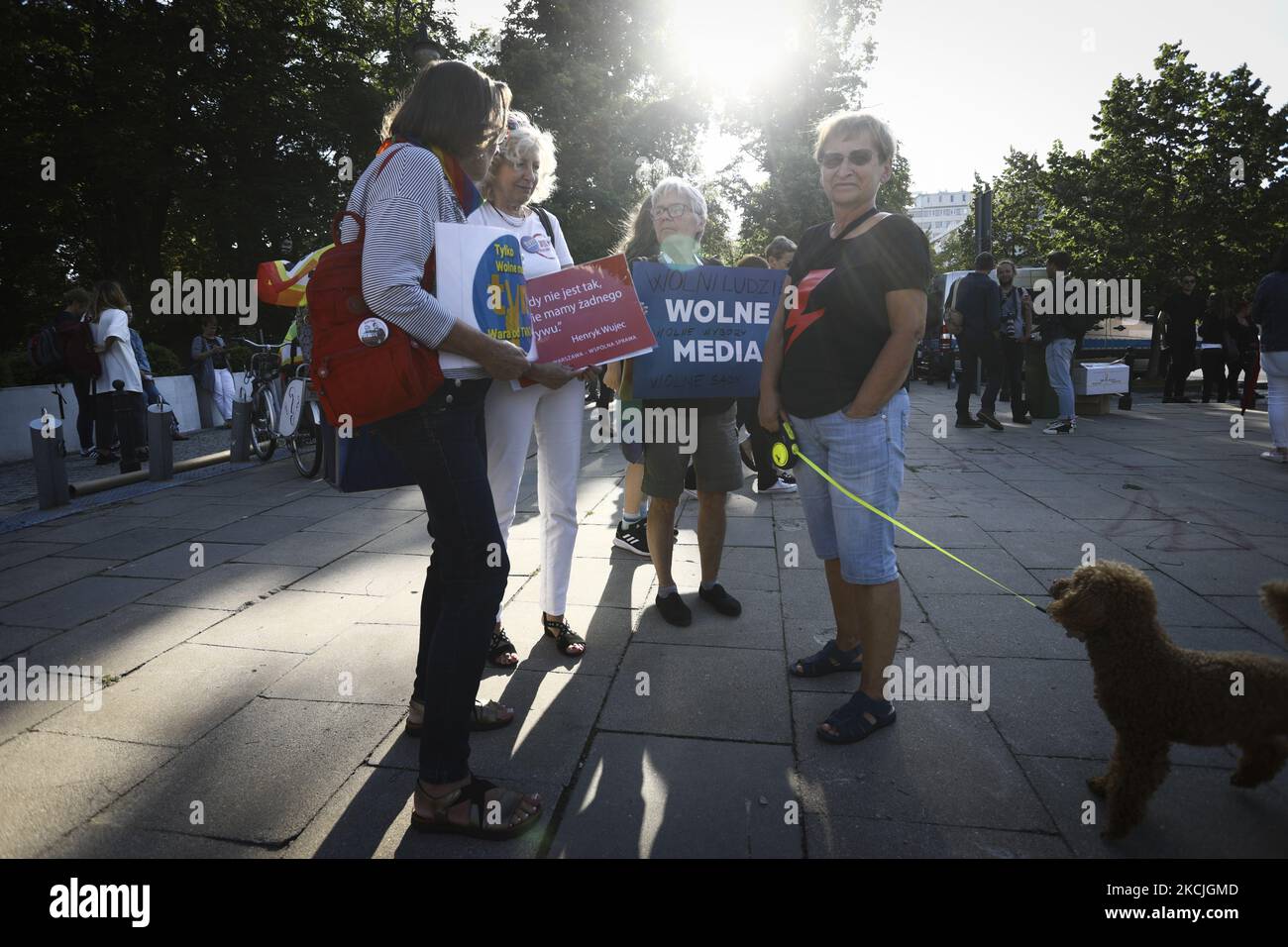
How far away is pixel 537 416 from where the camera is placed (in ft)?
10.5

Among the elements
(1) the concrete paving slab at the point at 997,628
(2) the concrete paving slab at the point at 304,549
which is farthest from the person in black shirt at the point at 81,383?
(1) the concrete paving slab at the point at 997,628

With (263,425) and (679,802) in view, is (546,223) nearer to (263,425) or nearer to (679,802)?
(679,802)

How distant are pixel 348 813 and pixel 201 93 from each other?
19856 mm

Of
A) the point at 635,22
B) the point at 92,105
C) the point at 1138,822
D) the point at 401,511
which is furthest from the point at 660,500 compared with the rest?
the point at 635,22

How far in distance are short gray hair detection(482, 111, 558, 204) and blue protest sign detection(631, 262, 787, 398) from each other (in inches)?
21.8

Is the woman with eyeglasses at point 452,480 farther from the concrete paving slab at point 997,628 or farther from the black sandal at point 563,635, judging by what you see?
the concrete paving slab at point 997,628

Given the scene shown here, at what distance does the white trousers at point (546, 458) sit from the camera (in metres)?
2.89

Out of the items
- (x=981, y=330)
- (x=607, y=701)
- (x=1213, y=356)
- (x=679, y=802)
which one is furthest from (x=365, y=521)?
(x=1213, y=356)

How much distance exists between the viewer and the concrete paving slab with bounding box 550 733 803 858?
2062mm

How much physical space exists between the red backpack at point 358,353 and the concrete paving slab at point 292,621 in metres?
1.81

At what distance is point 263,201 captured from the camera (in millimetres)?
18266
